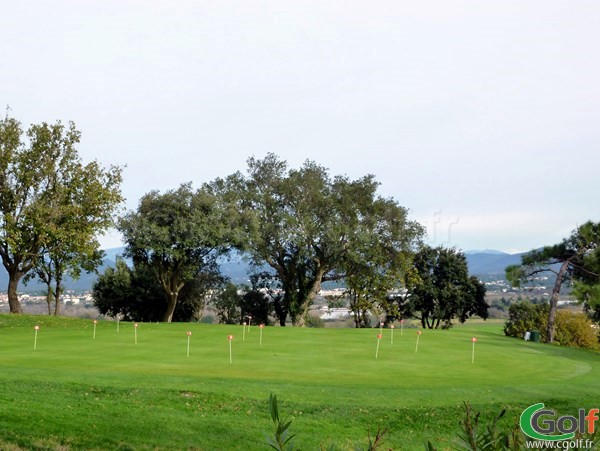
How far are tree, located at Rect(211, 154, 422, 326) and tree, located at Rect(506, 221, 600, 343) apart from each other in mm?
11256

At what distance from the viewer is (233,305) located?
60.6 meters

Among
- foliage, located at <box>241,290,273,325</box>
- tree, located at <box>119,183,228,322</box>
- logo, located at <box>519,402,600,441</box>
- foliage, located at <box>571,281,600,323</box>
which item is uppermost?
tree, located at <box>119,183,228,322</box>

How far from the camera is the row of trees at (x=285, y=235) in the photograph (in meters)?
49.4

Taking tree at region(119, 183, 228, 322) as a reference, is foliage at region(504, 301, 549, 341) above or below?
below

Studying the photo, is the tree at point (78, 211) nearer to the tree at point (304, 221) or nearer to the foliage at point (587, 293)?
the tree at point (304, 221)

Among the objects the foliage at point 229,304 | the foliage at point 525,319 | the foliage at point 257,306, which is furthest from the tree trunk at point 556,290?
the foliage at point 229,304

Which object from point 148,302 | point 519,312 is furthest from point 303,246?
point 519,312

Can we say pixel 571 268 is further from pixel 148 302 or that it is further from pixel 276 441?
pixel 276 441

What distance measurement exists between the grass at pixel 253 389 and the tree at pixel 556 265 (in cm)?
1423

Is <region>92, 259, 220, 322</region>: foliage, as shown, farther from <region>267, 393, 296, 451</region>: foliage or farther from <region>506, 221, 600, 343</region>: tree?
<region>267, 393, 296, 451</region>: foliage

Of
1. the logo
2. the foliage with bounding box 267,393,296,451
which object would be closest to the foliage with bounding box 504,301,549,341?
the logo

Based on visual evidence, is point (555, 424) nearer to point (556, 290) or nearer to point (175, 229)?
point (556, 290)

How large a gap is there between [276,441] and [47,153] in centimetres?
4293

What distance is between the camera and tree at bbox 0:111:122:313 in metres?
40.0
